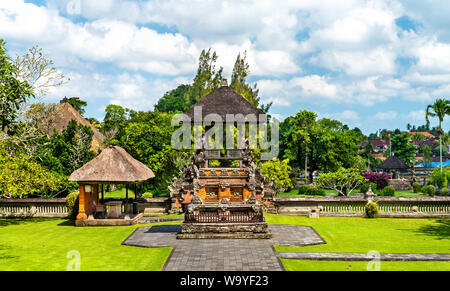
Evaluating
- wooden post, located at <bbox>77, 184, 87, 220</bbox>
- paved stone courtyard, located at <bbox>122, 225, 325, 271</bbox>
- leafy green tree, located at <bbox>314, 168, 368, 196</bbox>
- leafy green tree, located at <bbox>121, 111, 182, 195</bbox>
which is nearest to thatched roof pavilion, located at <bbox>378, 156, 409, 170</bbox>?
leafy green tree, located at <bbox>314, 168, 368, 196</bbox>

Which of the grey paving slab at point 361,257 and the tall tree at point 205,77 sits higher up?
the tall tree at point 205,77

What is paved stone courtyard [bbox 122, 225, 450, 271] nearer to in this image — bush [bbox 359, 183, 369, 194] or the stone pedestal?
the stone pedestal

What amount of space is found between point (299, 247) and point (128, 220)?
36.6 feet

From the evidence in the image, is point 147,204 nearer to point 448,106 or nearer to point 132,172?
point 132,172

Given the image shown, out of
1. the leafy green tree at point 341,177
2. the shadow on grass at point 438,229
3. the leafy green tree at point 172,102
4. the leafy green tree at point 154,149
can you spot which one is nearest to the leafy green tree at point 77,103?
the leafy green tree at point 172,102

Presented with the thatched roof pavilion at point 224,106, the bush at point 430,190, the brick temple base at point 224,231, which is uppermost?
the thatched roof pavilion at point 224,106

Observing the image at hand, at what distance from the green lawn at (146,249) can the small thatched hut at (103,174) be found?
163cm

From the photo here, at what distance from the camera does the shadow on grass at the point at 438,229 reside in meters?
19.9

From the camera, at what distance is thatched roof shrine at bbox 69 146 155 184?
2231 centimetres

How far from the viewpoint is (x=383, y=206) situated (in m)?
27.3

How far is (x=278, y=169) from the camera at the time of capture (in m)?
38.2

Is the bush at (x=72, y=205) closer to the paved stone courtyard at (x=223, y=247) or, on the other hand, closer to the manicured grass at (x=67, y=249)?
the manicured grass at (x=67, y=249)

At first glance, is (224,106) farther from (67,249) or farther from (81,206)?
(67,249)

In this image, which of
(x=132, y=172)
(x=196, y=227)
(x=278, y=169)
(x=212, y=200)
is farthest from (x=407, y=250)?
(x=278, y=169)
